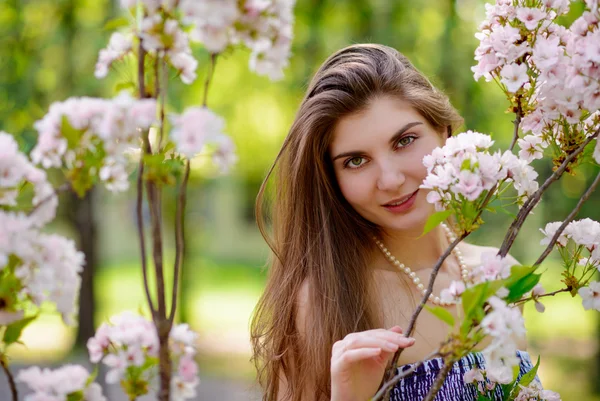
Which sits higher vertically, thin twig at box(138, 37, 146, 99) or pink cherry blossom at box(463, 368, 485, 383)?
thin twig at box(138, 37, 146, 99)

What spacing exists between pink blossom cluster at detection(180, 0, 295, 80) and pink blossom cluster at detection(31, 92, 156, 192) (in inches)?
3.7

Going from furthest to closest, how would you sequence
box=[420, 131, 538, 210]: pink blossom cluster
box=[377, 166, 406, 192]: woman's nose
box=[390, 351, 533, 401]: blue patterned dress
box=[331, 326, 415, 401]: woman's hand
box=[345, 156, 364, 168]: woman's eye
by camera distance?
box=[390, 351, 533, 401]: blue patterned dress
box=[345, 156, 364, 168]: woman's eye
box=[377, 166, 406, 192]: woman's nose
box=[331, 326, 415, 401]: woman's hand
box=[420, 131, 538, 210]: pink blossom cluster

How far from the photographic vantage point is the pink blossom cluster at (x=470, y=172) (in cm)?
97

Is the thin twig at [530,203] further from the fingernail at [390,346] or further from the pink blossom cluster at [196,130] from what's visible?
the pink blossom cluster at [196,130]

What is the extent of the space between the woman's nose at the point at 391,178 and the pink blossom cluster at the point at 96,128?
83cm

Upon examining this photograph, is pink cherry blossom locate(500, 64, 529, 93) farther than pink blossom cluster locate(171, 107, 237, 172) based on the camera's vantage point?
Yes

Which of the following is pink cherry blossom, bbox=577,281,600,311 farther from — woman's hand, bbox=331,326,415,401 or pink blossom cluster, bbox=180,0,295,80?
pink blossom cluster, bbox=180,0,295,80

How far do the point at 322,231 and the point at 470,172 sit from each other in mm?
887

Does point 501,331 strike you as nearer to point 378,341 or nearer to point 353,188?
point 378,341

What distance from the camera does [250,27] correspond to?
2.58 ft

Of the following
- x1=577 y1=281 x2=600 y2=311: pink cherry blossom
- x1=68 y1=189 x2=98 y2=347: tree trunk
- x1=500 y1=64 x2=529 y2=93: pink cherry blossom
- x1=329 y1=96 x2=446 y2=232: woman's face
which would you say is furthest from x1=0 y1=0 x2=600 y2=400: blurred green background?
x1=577 y1=281 x2=600 y2=311: pink cherry blossom

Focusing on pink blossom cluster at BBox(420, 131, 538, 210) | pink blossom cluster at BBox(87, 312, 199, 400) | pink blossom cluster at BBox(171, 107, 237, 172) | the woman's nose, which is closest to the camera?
pink blossom cluster at BBox(171, 107, 237, 172)

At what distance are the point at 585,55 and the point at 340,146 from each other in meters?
0.81

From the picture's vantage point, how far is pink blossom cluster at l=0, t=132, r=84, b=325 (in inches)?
29.9
